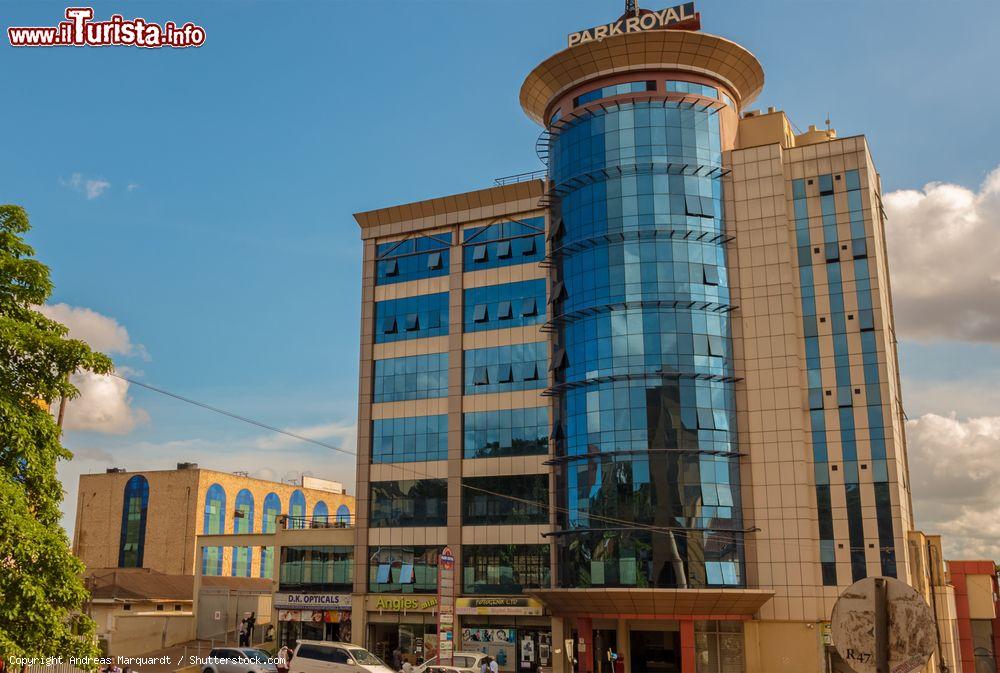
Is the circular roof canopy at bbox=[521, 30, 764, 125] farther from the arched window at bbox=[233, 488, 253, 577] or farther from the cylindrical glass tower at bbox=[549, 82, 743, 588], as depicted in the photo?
the arched window at bbox=[233, 488, 253, 577]

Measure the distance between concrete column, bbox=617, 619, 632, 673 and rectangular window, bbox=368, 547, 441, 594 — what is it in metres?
12.2

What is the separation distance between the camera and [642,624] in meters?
54.9

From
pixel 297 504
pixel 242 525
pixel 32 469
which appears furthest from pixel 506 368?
pixel 297 504

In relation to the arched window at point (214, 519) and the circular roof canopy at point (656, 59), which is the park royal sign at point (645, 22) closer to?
the circular roof canopy at point (656, 59)

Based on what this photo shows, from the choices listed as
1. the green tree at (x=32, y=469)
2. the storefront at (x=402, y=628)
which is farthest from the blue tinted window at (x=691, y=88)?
the green tree at (x=32, y=469)

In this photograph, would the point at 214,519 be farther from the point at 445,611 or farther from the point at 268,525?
the point at 445,611

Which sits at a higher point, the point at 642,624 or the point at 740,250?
the point at 740,250

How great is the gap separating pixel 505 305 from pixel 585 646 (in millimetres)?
21944

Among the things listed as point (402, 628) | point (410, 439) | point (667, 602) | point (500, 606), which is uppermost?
Answer: point (410, 439)

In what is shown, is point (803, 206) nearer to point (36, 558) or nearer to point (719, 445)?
point (719, 445)

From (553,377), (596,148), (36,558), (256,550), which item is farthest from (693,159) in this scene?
(256,550)

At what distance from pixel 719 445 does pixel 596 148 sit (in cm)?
1938

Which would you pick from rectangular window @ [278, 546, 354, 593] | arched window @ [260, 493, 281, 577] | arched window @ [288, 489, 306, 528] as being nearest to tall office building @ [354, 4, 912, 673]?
rectangular window @ [278, 546, 354, 593]

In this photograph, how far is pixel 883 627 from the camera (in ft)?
27.5
